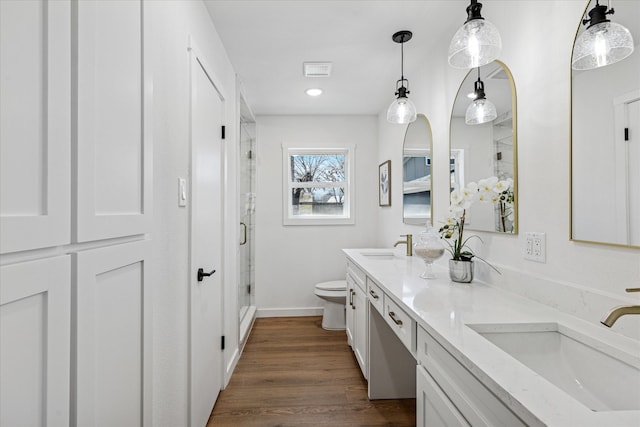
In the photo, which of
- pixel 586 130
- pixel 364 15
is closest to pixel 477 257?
pixel 586 130

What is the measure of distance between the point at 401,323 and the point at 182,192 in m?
1.13

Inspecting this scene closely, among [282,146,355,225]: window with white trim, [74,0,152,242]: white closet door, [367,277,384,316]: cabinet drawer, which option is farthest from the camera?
[282,146,355,225]: window with white trim

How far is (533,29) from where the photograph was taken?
1347 mm

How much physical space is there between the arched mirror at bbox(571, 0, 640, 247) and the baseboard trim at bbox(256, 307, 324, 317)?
307 centimetres

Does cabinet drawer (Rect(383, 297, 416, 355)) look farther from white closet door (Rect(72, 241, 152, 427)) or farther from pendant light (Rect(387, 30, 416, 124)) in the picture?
pendant light (Rect(387, 30, 416, 124))

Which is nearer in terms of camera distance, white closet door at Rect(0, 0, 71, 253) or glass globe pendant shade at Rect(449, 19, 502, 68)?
white closet door at Rect(0, 0, 71, 253)

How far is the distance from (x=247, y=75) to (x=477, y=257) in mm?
2274

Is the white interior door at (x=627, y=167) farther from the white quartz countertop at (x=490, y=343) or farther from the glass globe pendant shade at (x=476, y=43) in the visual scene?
the glass globe pendant shade at (x=476, y=43)

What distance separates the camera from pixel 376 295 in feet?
6.10

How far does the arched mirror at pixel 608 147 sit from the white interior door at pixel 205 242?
5.23ft

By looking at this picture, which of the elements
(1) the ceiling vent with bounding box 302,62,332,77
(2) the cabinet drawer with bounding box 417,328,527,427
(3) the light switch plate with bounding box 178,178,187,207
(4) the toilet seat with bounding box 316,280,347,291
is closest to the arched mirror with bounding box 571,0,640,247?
(2) the cabinet drawer with bounding box 417,328,527,427

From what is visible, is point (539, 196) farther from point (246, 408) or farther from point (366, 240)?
point (366, 240)

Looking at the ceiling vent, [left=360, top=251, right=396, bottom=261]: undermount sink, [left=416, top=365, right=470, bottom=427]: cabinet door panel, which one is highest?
the ceiling vent

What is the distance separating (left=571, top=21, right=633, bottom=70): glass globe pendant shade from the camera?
94 centimetres
